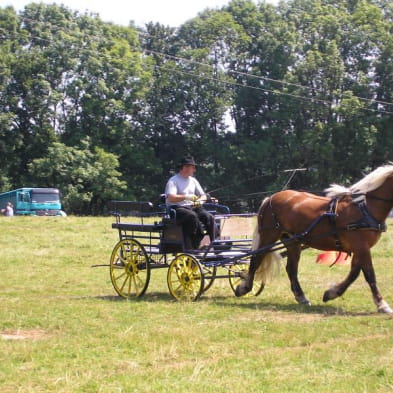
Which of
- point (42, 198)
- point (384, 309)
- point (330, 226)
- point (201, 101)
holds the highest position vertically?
point (201, 101)

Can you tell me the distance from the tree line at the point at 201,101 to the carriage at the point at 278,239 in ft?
114

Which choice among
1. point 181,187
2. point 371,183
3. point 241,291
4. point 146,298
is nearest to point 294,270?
point 241,291

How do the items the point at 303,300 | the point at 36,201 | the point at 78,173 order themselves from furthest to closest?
the point at 78,173
the point at 36,201
the point at 303,300

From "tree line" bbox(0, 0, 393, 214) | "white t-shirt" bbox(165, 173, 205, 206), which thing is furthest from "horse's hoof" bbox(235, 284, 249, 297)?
"tree line" bbox(0, 0, 393, 214)

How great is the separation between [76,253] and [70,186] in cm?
2947

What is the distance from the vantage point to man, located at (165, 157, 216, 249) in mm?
10883

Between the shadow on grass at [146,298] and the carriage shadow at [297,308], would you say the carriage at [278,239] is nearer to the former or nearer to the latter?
the shadow on grass at [146,298]

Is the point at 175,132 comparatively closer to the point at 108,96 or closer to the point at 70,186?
the point at 108,96

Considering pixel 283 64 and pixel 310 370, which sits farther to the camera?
pixel 283 64

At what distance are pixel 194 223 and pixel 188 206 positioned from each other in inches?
12.3

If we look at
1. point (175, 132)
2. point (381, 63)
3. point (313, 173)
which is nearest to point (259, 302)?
point (313, 173)

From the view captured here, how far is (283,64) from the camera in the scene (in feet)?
168

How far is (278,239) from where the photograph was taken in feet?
36.5

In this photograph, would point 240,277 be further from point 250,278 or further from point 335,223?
point 335,223
